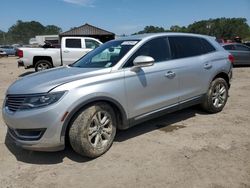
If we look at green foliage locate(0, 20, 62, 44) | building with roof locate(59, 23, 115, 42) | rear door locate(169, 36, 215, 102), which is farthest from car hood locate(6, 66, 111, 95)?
green foliage locate(0, 20, 62, 44)

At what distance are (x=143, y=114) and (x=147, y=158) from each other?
809 millimetres

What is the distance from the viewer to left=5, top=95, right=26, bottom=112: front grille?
3.99 meters

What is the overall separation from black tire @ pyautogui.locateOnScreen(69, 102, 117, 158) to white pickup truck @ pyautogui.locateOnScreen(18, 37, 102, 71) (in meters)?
9.74

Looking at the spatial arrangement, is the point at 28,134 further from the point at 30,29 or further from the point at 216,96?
the point at 30,29

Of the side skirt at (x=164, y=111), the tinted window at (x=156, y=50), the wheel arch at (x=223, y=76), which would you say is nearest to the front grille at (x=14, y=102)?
the side skirt at (x=164, y=111)

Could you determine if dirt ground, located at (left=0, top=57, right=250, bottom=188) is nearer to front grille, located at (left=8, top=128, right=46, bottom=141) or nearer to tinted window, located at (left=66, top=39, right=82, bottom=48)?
front grille, located at (left=8, top=128, right=46, bottom=141)

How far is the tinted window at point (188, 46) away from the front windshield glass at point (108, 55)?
88 centimetres

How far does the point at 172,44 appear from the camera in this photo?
5422mm

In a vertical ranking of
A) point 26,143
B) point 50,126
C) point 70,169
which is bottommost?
point 70,169

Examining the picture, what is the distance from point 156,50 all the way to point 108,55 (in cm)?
83

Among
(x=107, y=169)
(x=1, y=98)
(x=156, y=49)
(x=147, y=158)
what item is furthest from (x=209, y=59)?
(x=1, y=98)

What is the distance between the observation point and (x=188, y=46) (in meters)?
5.77

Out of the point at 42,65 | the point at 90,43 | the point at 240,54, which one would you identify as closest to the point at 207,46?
the point at 90,43

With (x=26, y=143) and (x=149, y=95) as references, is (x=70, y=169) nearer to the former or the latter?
(x=26, y=143)
